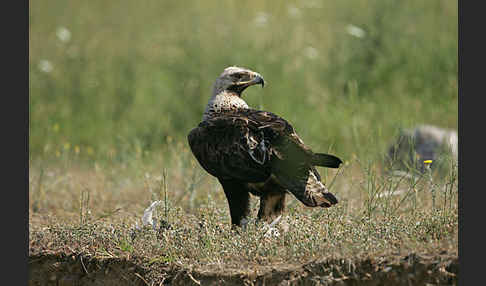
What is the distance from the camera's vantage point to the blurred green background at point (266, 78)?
9.30 m

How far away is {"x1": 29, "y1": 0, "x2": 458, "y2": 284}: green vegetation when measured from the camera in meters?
5.01

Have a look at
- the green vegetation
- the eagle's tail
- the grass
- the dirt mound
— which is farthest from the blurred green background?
the eagle's tail

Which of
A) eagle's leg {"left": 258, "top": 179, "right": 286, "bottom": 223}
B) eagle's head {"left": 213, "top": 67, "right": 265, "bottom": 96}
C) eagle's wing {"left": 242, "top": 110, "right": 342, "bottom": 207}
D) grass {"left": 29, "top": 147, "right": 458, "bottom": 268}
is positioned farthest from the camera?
eagle's head {"left": 213, "top": 67, "right": 265, "bottom": 96}

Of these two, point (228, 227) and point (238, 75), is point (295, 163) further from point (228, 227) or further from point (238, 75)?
point (238, 75)

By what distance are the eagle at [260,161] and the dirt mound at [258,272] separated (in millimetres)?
695

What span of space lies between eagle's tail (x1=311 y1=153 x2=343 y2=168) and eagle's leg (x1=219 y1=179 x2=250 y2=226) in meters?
0.56

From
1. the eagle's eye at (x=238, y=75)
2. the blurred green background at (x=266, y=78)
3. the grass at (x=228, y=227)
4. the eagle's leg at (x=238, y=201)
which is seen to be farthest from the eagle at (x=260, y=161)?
the blurred green background at (x=266, y=78)

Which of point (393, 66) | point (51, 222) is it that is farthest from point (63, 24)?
point (51, 222)

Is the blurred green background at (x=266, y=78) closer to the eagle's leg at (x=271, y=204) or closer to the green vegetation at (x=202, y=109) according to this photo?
the green vegetation at (x=202, y=109)

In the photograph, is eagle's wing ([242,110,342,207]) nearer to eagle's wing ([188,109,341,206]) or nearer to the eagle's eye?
eagle's wing ([188,109,341,206])

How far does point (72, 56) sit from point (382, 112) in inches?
186

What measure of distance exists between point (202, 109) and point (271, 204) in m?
4.75

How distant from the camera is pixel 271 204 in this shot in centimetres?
524

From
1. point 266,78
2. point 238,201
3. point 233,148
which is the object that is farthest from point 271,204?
point 266,78
